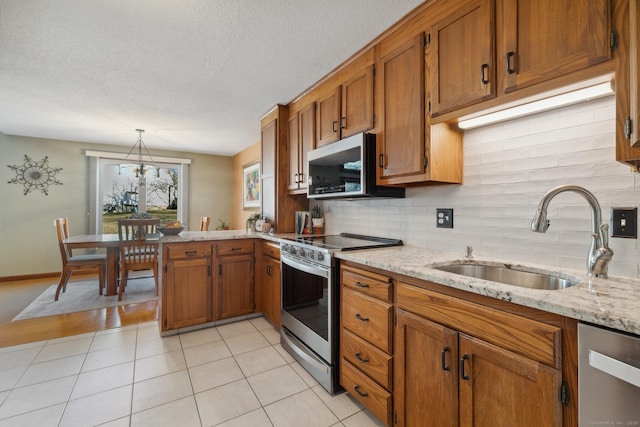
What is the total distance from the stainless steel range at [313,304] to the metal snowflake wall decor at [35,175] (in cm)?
488

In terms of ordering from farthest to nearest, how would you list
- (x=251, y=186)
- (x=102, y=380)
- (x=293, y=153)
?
1. (x=251, y=186)
2. (x=293, y=153)
3. (x=102, y=380)

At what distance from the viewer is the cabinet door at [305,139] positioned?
267 cm

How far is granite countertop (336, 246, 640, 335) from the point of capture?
746mm

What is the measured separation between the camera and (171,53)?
7.06 feet

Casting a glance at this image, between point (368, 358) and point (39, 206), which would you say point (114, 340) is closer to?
point (368, 358)

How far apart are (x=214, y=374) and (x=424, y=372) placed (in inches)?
58.4

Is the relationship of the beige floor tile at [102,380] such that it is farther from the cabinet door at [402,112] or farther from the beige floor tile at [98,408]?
the cabinet door at [402,112]

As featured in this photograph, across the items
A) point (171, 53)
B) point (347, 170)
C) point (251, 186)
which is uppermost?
point (171, 53)

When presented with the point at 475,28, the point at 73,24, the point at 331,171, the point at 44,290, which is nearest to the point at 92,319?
the point at 44,290

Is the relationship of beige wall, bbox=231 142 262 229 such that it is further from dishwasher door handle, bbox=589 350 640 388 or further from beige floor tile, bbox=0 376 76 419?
dishwasher door handle, bbox=589 350 640 388

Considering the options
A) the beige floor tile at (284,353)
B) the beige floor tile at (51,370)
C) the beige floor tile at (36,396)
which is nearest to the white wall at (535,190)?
the beige floor tile at (284,353)

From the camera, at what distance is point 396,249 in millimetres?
1933

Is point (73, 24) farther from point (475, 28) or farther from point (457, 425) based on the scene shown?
point (457, 425)

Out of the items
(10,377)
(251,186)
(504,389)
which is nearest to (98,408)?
A: (10,377)
